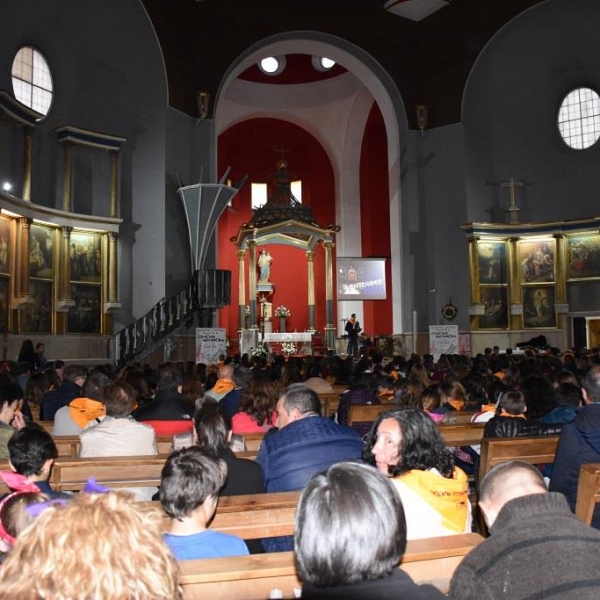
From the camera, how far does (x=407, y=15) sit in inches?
829

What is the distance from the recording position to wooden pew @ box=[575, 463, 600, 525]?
3.46 meters

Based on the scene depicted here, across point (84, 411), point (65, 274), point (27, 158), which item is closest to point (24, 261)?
point (65, 274)

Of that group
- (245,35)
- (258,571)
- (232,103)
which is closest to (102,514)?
(258,571)

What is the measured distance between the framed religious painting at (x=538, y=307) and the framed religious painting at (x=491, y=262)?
2.66ft

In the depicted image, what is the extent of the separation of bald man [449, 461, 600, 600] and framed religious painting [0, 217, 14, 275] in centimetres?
1356

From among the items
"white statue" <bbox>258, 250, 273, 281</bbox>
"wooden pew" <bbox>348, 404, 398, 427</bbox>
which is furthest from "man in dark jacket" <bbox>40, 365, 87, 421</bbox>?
"white statue" <bbox>258, 250, 273, 281</bbox>

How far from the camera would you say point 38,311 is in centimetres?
1546

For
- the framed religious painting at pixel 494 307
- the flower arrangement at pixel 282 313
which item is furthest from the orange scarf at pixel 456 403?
the flower arrangement at pixel 282 313

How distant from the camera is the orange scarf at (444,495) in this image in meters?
3.00

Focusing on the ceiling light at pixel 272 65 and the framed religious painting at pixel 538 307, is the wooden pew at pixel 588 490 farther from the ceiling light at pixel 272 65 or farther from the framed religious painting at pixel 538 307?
the ceiling light at pixel 272 65

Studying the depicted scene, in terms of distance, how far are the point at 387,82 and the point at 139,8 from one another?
7434mm

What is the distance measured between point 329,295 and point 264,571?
21.5 metres

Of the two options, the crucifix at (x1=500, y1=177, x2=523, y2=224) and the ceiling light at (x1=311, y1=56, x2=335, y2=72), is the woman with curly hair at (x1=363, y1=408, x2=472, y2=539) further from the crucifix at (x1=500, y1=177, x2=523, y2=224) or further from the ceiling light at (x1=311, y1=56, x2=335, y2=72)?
the ceiling light at (x1=311, y1=56, x2=335, y2=72)

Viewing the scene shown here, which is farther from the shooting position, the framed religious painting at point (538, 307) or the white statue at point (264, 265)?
the white statue at point (264, 265)
